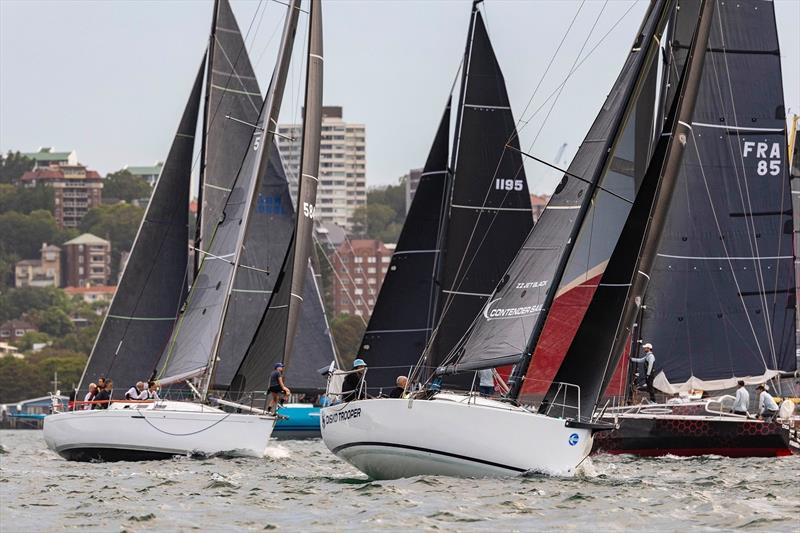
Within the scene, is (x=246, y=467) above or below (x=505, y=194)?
below

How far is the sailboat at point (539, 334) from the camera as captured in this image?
2225 cm

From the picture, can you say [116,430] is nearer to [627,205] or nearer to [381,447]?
[381,447]

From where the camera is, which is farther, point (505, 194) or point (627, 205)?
point (505, 194)

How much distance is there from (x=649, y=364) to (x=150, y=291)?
→ 1189 centimetres

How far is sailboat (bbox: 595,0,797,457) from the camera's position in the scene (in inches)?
1293

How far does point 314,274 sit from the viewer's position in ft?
163

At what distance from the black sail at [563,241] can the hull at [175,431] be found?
5883mm

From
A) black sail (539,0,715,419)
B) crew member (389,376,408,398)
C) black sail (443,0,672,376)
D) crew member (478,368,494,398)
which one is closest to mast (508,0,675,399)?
black sail (443,0,672,376)

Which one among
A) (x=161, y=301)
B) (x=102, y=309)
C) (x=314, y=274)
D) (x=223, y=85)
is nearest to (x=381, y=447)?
(x=161, y=301)

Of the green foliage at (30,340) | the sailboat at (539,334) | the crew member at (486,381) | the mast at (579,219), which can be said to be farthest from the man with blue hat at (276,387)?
the green foliage at (30,340)

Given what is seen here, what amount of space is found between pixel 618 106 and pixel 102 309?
174784 mm

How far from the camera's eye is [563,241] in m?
24.8

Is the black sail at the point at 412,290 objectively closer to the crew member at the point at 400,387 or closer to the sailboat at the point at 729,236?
the sailboat at the point at 729,236

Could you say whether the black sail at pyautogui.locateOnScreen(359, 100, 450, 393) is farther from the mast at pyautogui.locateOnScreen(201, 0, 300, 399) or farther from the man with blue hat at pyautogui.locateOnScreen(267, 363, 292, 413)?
the man with blue hat at pyautogui.locateOnScreen(267, 363, 292, 413)
